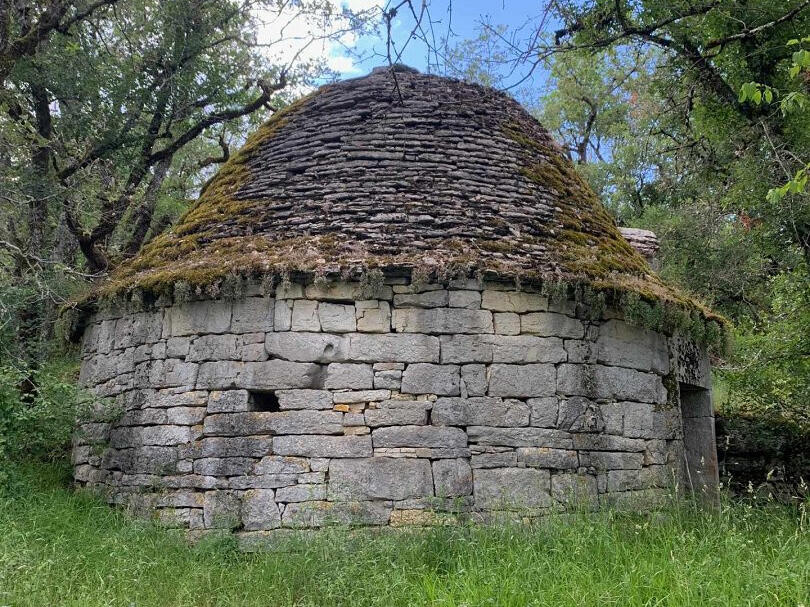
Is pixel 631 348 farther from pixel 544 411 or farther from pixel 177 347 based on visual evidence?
pixel 177 347

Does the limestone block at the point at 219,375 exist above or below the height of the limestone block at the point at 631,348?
below

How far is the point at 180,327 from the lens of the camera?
6160 mm

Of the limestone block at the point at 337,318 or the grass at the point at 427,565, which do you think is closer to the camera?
the grass at the point at 427,565

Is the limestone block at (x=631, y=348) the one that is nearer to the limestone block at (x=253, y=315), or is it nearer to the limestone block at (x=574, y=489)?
the limestone block at (x=574, y=489)

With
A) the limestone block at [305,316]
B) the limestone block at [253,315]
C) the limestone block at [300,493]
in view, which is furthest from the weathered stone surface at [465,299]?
the limestone block at [300,493]

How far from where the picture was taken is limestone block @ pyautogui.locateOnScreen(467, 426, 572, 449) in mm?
5586

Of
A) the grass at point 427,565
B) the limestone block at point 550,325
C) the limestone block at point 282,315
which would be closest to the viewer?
the grass at point 427,565

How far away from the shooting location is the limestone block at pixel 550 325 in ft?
19.3

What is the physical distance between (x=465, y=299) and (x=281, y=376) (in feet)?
5.35

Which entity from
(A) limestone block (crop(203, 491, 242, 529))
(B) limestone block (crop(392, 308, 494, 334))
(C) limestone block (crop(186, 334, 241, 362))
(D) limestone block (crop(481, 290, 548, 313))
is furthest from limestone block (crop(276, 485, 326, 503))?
(D) limestone block (crop(481, 290, 548, 313))

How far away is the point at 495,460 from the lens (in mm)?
5559

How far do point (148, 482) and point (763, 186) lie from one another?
7.69 meters

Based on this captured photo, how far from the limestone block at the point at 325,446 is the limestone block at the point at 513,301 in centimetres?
149

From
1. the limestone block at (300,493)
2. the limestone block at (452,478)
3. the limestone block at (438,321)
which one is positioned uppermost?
the limestone block at (438,321)
